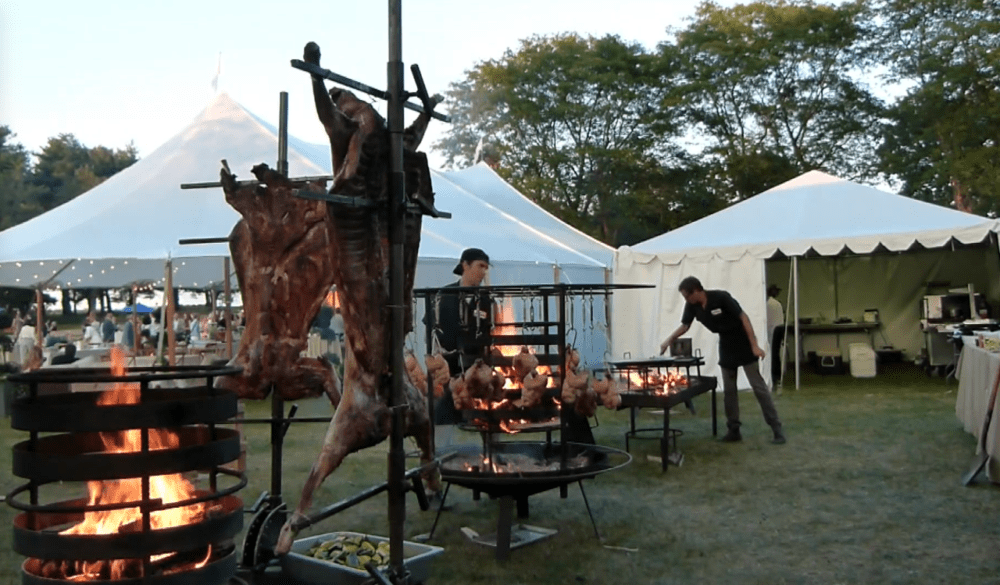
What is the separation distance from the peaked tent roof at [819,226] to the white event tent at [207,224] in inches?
68.9

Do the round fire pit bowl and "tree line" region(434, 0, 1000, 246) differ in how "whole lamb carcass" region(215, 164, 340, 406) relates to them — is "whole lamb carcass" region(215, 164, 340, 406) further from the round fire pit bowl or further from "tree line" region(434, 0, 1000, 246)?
"tree line" region(434, 0, 1000, 246)

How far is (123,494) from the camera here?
2.92 metres

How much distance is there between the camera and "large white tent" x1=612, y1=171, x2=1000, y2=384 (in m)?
12.2

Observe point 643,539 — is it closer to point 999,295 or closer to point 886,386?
point 886,386

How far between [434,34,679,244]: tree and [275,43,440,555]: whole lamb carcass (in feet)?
78.7

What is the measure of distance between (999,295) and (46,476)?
17.5 meters

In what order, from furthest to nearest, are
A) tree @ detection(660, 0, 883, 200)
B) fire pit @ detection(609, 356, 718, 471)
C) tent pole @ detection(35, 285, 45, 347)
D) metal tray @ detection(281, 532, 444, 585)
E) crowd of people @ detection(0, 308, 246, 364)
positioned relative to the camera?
tree @ detection(660, 0, 883, 200) < crowd of people @ detection(0, 308, 246, 364) < tent pole @ detection(35, 285, 45, 347) < fire pit @ detection(609, 356, 718, 471) < metal tray @ detection(281, 532, 444, 585)

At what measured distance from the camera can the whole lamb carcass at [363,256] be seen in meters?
2.85

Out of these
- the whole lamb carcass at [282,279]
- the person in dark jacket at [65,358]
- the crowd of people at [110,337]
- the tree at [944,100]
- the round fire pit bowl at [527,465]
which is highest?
the tree at [944,100]

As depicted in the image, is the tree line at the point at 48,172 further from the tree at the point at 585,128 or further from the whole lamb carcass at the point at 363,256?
the whole lamb carcass at the point at 363,256

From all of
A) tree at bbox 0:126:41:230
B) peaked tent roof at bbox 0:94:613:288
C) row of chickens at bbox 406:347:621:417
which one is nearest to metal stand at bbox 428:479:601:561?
row of chickens at bbox 406:347:621:417

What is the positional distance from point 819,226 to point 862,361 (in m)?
3.74

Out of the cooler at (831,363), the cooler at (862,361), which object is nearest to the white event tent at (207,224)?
the cooler at (831,363)

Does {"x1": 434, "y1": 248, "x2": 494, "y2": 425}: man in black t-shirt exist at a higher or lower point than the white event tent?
lower
